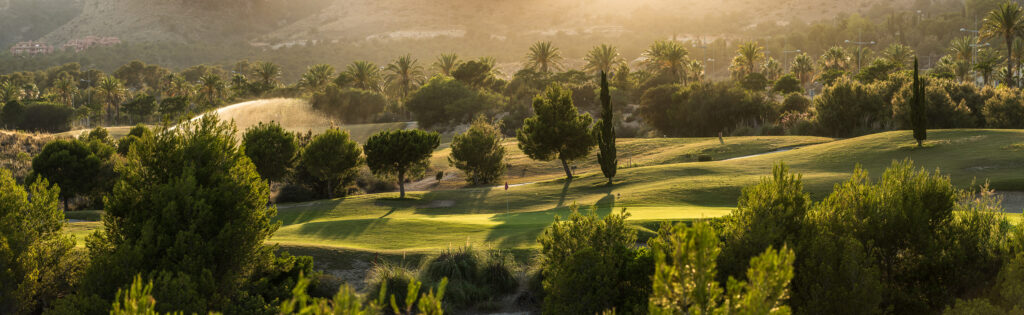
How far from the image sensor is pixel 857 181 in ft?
65.0

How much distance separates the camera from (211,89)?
127250 mm

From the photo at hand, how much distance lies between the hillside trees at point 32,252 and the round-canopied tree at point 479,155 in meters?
39.9

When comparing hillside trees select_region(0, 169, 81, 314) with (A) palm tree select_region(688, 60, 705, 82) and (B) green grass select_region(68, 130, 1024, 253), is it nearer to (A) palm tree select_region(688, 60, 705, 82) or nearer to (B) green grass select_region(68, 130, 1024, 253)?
(B) green grass select_region(68, 130, 1024, 253)

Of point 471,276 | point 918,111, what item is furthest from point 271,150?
point 918,111

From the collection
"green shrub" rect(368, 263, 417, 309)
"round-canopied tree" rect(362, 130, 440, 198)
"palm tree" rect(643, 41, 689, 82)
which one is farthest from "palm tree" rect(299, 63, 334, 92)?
"green shrub" rect(368, 263, 417, 309)

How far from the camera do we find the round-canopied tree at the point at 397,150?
52.9 meters

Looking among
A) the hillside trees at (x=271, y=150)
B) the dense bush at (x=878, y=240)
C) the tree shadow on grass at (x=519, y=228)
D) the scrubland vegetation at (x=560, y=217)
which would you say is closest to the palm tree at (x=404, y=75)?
the scrubland vegetation at (x=560, y=217)

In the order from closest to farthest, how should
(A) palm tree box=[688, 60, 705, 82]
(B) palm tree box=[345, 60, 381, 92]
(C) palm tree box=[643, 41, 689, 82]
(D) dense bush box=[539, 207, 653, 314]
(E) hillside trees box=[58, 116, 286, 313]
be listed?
(E) hillside trees box=[58, 116, 286, 313]
(D) dense bush box=[539, 207, 653, 314]
(C) palm tree box=[643, 41, 689, 82]
(B) palm tree box=[345, 60, 381, 92]
(A) palm tree box=[688, 60, 705, 82]

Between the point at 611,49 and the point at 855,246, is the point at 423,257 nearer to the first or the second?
the point at 855,246

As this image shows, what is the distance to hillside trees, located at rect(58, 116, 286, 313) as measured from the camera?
18016 mm

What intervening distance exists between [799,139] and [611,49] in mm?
67132

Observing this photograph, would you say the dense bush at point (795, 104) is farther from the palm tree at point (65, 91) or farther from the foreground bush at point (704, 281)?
the palm tree at point (65, 91)

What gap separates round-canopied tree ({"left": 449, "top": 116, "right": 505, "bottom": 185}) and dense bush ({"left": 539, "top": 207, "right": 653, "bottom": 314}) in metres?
39.9

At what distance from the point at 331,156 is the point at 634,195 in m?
22.7
